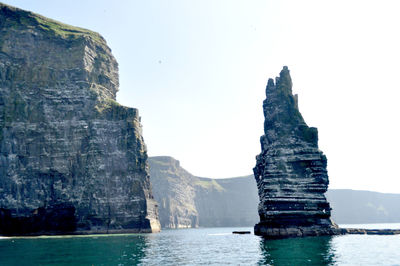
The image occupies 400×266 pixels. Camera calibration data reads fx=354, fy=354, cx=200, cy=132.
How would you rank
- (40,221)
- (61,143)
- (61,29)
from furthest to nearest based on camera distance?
(61,29), (61,143), (40,221)

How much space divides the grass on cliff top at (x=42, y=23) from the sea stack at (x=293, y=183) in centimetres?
8754

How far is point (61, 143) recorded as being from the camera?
118 metres

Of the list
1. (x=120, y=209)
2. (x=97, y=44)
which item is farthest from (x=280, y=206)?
(x=97, y=44)

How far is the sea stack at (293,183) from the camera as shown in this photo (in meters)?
75.6

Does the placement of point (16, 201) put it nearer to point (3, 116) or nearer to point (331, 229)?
point (3, 116)

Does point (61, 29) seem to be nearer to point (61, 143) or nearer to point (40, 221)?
point (61, 143)

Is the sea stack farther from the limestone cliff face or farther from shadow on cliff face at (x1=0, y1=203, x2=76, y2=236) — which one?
shadow on cliff face at (x1=0, y1=203, x2=76, y2=236)

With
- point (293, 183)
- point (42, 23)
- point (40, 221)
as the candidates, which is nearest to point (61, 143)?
point (40, 221)

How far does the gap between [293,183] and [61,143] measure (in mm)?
77956

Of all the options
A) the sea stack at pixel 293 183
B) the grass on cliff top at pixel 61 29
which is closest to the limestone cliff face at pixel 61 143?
the grass on cliff top at pixel 61 29

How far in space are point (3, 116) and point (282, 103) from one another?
A: 87.8m

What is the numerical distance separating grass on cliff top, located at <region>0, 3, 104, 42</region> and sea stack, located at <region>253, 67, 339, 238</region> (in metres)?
87.5

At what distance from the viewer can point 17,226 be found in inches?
4122

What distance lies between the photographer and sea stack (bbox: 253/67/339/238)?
7564 cm
